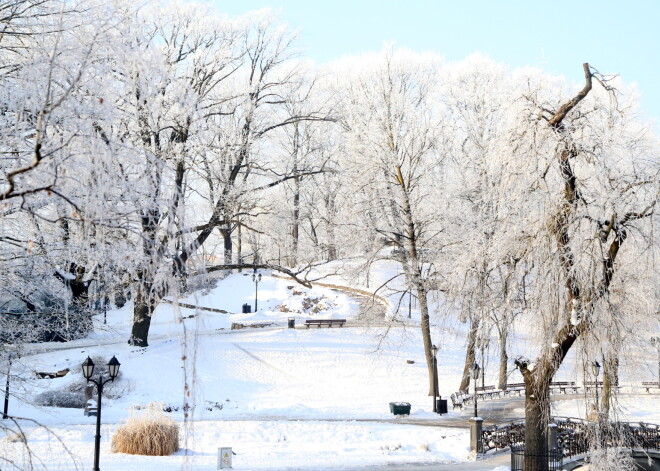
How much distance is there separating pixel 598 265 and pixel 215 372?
22132 millimetres

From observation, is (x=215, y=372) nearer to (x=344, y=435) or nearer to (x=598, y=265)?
(x=344, y=435)

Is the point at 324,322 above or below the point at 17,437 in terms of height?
above

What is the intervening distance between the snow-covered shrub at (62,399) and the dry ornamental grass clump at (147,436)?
8.67 meters

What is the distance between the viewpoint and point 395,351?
36.7 metres

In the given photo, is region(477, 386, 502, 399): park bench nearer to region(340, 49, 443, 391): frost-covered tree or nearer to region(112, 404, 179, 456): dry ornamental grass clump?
region(340, 49, 443, 391): frost-covered tree

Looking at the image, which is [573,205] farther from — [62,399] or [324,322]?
[324,322]

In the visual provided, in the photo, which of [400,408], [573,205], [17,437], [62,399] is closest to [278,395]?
[400,408]

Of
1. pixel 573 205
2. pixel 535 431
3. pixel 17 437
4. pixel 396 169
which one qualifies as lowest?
pixel 535 431

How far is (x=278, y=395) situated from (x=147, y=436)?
11758 mm

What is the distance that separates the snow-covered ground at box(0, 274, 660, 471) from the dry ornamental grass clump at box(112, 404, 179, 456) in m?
0.46

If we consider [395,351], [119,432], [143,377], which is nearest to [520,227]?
[119,432]

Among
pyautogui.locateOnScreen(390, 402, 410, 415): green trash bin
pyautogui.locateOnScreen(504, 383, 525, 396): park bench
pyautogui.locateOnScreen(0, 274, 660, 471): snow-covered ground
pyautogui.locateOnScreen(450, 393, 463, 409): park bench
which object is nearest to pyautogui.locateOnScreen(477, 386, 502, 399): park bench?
pyautogui.locateOnScreen(504, 383, 525, 396): park bench

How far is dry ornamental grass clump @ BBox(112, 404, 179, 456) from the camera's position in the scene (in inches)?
669

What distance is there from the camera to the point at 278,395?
28.3 meters
